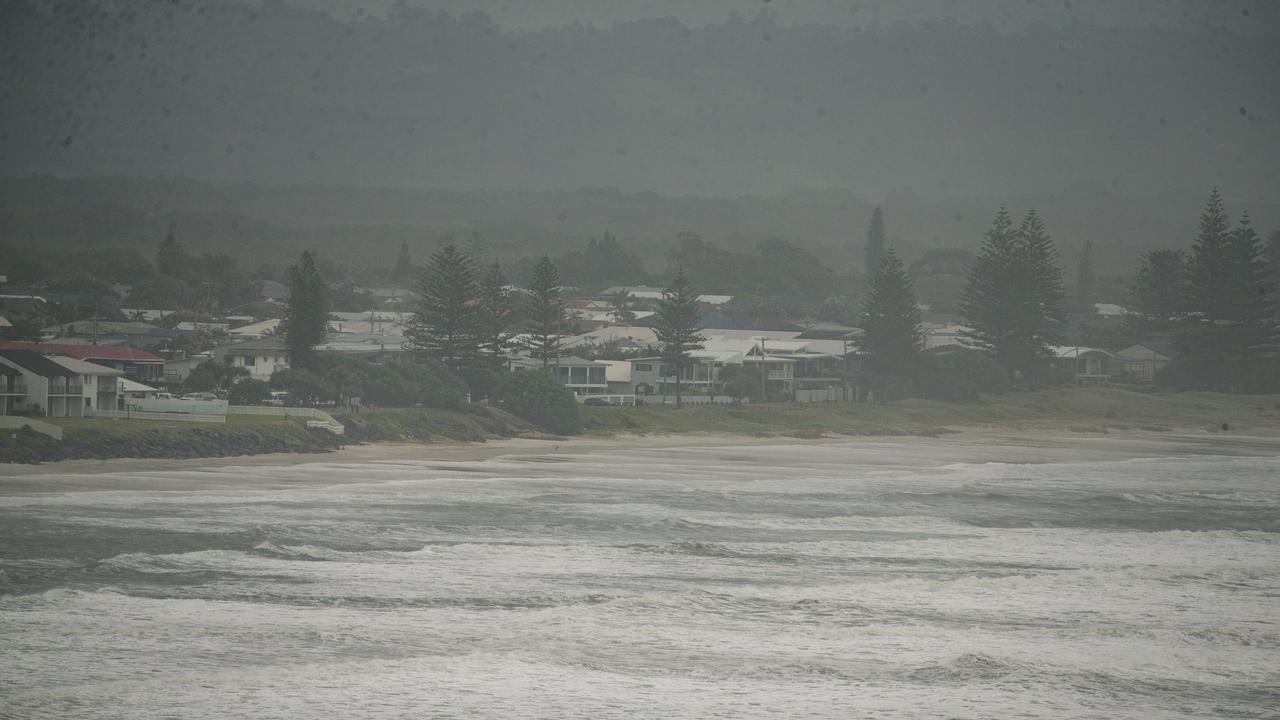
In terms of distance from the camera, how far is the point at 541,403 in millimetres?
81062

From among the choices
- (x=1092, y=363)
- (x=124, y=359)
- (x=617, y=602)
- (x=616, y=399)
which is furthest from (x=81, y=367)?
(x=1092, y=363)

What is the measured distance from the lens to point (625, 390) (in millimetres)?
106750

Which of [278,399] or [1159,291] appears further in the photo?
[1159,291]

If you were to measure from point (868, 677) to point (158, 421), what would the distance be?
46.7 metres

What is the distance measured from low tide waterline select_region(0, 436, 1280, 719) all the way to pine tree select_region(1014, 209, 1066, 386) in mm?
80674

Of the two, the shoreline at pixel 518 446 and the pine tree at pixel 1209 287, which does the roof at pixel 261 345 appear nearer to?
the shoreline at pixel 518 446

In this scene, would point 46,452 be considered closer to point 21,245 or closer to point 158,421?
point 158,421

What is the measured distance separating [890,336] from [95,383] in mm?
68418

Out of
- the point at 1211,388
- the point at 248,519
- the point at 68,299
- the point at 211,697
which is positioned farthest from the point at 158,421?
the point at 1211,388

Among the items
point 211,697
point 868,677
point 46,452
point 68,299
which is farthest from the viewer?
point 68,299

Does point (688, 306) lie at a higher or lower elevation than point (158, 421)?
higher

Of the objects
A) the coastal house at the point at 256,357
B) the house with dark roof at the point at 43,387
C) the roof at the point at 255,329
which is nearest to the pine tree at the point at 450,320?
the coastal house at the point at 256,357

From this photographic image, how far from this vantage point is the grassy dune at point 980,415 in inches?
3450

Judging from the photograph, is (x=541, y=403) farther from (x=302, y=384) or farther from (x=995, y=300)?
(x=995, y=300)
